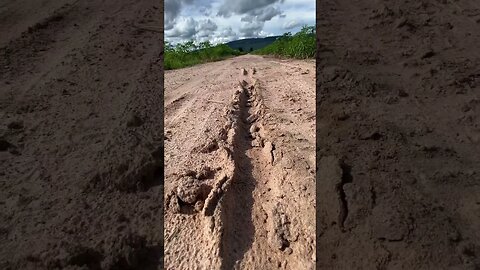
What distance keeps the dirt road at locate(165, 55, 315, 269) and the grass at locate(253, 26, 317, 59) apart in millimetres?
4789

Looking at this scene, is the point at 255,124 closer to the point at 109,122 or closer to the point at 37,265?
the point at 109,122

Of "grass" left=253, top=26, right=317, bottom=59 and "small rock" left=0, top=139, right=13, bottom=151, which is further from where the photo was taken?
"grass" left=253, top=26, right=317, bottom=59

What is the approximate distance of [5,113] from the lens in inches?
97.1

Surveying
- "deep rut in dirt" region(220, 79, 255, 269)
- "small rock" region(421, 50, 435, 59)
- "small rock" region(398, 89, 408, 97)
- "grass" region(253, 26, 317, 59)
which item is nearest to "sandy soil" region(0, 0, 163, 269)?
"deep rut in dirt" region(220, 79, 255, 269)

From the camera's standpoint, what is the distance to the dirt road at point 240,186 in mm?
1686

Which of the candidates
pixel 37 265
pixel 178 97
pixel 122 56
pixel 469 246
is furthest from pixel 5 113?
pixel 469 246

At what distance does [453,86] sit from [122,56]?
224cm

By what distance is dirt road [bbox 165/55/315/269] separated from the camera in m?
1.69

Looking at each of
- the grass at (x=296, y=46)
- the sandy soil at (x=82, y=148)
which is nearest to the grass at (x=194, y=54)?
the grass at (x=296, y=46)

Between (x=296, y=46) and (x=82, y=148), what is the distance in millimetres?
6809

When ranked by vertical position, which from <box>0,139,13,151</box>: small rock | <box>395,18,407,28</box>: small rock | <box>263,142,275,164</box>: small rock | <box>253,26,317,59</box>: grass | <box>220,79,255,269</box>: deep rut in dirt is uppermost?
<box>253,26,317,59</box>: grass

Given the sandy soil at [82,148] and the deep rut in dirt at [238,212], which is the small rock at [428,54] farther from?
the sandy soil at [82,148]

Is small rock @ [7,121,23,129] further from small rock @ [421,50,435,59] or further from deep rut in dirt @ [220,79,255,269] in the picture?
small rock @ [421,50,435,59]

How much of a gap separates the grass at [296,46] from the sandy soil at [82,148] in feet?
15.9
